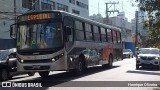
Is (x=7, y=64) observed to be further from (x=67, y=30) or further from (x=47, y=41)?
(x=67, y=30)

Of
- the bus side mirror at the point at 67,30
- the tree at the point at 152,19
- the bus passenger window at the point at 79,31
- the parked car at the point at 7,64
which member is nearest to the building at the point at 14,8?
the parked car at the point at 7,64

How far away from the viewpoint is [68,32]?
1641 centimetres

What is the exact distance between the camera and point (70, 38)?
16.8m

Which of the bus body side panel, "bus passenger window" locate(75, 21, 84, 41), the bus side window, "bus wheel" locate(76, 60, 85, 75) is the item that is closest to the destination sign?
the bus side window

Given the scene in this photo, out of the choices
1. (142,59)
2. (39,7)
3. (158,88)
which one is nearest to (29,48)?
(158,88)

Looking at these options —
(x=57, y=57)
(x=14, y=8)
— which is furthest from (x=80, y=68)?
(x=14, y=8)

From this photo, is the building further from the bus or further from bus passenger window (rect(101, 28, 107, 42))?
the bus

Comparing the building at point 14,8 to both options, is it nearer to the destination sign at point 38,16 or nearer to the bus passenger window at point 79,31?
the bus passenger window at point 79,31

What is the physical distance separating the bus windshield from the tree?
4.66 m

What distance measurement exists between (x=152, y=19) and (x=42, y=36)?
544cm

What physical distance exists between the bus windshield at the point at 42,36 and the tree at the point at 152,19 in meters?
4.66

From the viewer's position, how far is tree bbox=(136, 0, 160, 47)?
40.3 feet

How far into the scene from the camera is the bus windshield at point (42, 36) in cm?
1580

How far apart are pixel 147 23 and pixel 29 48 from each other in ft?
19.5
